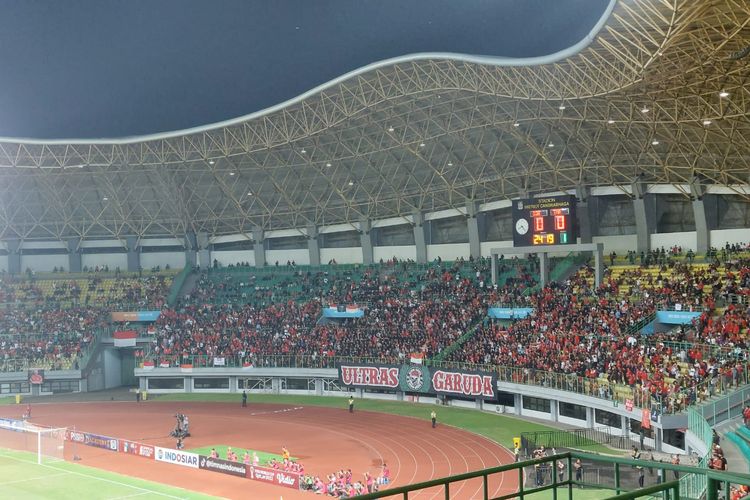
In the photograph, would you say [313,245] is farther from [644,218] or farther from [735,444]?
[735,444]

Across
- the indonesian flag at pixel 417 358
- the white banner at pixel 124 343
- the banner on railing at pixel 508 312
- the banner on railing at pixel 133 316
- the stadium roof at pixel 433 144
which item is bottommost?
the indonesian flag at pixel 417 358

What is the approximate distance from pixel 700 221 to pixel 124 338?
45127 mm

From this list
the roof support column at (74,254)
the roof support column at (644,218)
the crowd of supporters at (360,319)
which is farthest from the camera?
the roof support column at (74,254)

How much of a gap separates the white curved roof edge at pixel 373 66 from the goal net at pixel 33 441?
23.7 metres

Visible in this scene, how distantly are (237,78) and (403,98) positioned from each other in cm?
2207

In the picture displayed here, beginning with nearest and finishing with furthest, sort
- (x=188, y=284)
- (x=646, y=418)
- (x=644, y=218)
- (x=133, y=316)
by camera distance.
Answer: (x=646, y=418), (x=644, y=218), (x=133, y=316), (x=188, y=284)

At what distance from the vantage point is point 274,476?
33375 millimetres

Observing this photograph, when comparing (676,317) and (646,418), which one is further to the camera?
(676,317)

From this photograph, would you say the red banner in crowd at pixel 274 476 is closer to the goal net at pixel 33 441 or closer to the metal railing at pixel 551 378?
the goal net at pixel 33 441

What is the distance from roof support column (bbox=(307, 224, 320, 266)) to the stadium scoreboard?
86.0 feet

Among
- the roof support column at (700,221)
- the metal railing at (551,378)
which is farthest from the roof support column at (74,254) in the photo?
the roof support column at (700,221)

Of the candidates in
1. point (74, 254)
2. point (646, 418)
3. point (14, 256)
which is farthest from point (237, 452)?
point (14, 256)

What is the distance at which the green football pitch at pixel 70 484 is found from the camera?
109 ft

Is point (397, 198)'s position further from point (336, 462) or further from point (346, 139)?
point (336, 462)
